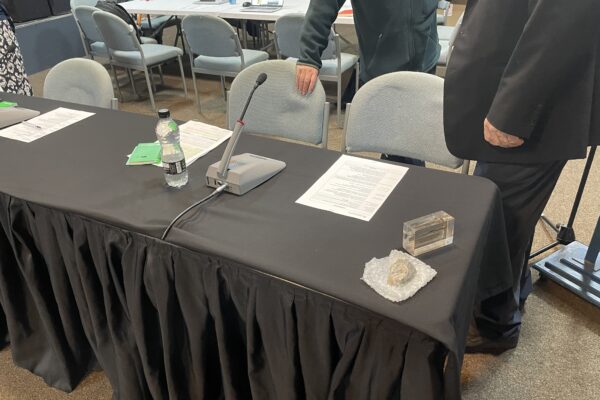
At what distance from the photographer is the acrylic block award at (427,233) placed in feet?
2.82

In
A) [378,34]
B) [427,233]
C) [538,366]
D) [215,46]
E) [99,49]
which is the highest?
[378,34]

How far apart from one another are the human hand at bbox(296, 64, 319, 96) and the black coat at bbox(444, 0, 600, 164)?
24.6 inches

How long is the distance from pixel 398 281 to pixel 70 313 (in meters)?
0.94

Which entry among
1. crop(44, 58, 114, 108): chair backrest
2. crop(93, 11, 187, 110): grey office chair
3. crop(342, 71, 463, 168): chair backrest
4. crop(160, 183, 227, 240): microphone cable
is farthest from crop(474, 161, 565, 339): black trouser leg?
crop(93, 11, 187, 110): grey office chair

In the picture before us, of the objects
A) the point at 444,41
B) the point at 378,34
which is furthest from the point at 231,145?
the point at 444,41

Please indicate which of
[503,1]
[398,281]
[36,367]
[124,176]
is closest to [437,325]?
[398,281]

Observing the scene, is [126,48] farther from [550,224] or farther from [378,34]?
[550,224]

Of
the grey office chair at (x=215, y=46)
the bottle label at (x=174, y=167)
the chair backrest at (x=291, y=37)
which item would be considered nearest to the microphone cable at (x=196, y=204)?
the bottle label at (x=174, y=167)

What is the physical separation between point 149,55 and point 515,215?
2.87m

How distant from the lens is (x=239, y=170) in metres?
1.10

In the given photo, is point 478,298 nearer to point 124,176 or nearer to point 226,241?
Result: point 226,241

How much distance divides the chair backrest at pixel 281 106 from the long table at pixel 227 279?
14.3 inches

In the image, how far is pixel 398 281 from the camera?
2.59ft

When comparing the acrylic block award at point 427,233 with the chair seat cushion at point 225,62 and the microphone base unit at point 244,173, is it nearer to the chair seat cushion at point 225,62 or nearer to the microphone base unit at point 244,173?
the microphone base unit at point 244,173
